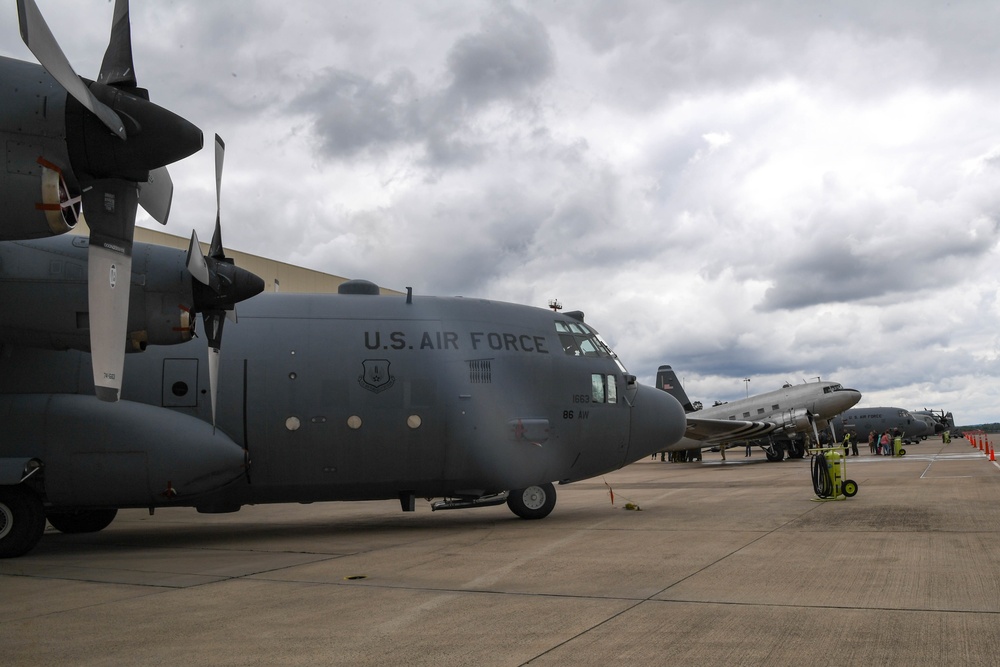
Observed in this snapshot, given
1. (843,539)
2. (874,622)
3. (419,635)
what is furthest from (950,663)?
(843,539)

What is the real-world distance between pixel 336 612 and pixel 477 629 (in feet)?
5.20

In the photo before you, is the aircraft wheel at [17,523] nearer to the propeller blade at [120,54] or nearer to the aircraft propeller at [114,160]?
the aircraft propeller at [114,160]

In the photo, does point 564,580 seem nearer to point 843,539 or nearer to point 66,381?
point 843,539

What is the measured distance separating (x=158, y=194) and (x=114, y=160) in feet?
7.53

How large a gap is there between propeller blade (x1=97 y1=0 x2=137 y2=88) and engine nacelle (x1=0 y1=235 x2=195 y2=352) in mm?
3047

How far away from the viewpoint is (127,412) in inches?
483

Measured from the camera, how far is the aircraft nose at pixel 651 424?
16156mm

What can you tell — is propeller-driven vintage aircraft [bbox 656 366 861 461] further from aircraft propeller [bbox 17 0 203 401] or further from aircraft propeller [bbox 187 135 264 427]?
aircraft propeller [bbox 17 0 203 401]

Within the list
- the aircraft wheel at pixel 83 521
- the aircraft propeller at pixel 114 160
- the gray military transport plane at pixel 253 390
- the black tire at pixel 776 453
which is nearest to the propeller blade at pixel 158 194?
the gray military transport plane at pixel 253 390

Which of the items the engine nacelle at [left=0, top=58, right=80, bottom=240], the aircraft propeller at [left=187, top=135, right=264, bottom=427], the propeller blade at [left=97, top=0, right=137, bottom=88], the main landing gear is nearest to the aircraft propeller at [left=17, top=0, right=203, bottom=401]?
→ the propeller blade at [left=97, top=0, right=137, bottom=88]

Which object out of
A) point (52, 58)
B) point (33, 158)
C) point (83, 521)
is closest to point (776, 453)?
point (83, 521)

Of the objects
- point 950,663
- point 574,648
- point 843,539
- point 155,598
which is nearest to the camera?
point 950,663

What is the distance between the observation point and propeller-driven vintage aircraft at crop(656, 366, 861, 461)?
41.6 meters

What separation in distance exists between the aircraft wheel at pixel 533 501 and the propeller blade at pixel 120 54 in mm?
10166
